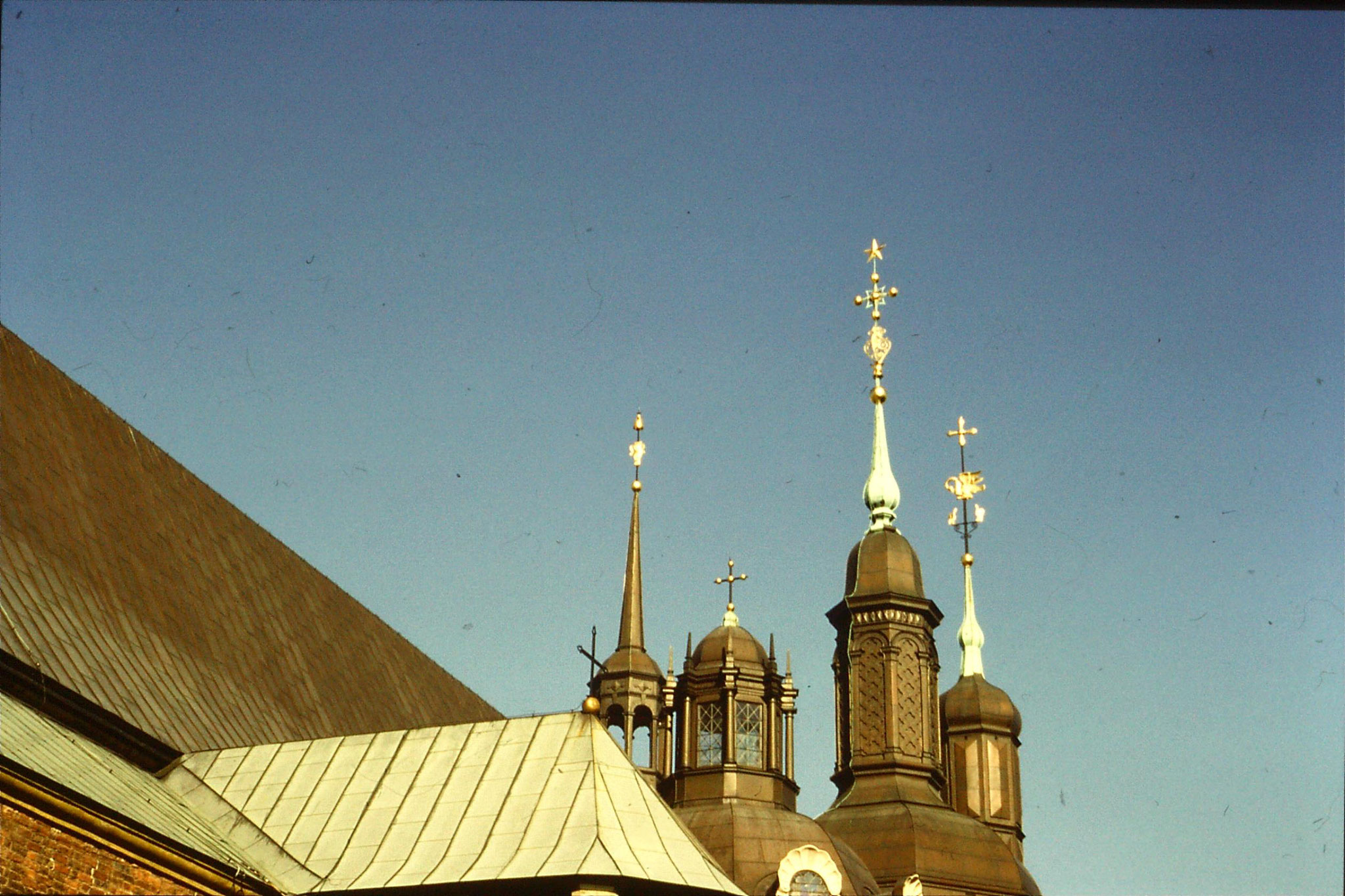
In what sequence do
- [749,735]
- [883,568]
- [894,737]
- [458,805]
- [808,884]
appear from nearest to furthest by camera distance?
[458,805]
[808,884]
[749,735]
[894,737]
[883,568]

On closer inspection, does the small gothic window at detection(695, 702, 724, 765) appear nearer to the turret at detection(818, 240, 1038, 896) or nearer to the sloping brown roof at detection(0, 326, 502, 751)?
the turret at detection(818, 240, 1038, 896)

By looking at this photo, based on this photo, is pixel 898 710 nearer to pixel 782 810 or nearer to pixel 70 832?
pixel 782 810

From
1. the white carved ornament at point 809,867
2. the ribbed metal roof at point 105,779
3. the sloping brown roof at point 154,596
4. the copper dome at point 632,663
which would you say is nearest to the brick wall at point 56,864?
the ribbed metal roof at point 105,779

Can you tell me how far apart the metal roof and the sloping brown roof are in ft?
5.16

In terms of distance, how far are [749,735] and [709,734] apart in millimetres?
763

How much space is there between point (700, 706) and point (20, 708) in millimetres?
16551

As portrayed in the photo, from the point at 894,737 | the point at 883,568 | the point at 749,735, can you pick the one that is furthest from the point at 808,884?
the point at 883,568

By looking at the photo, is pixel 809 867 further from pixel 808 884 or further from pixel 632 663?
pixel 632 663

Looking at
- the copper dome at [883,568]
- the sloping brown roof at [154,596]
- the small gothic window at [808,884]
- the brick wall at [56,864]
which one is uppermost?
the copper dome at [883,568]

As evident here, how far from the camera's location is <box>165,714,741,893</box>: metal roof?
19.1 m

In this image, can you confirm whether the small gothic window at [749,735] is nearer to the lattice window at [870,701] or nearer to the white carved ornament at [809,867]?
the lattice window at [870,701]

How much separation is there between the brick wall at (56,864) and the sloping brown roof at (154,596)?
3.45m

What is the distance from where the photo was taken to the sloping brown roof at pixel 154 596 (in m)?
21.6

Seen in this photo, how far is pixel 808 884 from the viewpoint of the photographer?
92.3 ft
